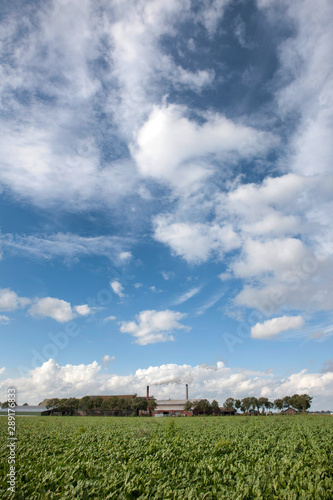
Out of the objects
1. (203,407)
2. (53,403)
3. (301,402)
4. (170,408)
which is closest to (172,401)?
(170,408)

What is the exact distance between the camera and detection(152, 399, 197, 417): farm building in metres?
146

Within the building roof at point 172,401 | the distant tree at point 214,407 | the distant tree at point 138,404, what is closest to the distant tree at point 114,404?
the distant tree at point 138,404

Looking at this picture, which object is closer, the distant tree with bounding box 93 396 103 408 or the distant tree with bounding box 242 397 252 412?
the distant tree with bounding box 93 396 103 408

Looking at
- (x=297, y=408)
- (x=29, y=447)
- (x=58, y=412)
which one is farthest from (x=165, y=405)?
(x=29, y=447)

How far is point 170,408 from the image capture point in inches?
6358

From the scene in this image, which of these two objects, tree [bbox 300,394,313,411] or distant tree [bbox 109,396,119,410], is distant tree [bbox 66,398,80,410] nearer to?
distant tree [bbox 109,396,119,410]

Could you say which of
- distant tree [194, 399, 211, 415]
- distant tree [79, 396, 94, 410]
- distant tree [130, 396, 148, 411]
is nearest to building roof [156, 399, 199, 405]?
distant tree [194, 399, 211, 415]

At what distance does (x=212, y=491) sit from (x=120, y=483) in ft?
11.0

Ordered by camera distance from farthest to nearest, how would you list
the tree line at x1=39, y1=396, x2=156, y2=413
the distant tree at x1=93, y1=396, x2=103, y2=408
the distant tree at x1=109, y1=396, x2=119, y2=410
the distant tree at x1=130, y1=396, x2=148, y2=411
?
the distant tree at x1=93, y1=396, x2=103, y2=408 → the distant tree at x1=130, y1=396, x2=148, y2=411 → the distant tree at x1=109, y1=396, x2=119, y2=410 → the tree line at x1=39, y1=396, x2=156, y2=413

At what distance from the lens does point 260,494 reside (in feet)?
30.8

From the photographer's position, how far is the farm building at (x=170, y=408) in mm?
146350

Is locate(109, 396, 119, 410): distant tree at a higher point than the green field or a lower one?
lower

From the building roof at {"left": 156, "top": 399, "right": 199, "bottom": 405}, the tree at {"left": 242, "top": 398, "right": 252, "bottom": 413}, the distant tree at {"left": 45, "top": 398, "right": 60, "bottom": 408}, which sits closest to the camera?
the distant tree at {"left": 45, "top": 398, "right": 60, "bottom": 408}

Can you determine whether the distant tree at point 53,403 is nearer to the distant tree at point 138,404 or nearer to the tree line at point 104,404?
the tree line at point 104,404
